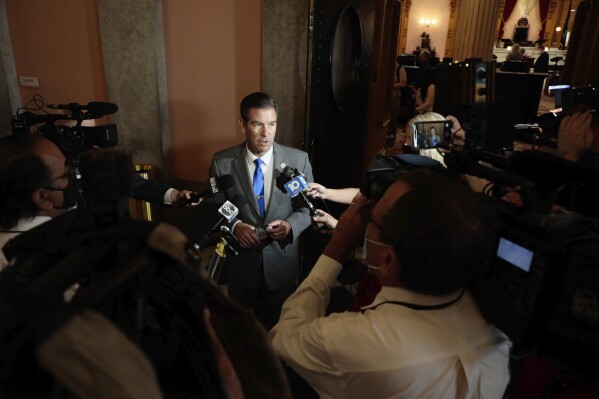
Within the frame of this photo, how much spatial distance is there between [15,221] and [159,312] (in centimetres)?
82

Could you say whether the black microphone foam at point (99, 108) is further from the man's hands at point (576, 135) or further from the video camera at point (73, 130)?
the man's hands at point (576, 135)

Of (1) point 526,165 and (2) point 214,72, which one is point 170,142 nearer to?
(2) point 214,72

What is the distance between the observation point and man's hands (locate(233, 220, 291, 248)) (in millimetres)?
2059

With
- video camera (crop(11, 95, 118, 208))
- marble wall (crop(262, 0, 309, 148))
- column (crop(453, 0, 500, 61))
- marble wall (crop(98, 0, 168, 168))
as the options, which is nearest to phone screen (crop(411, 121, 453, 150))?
video camera (crop(11, 95, 118, 208))

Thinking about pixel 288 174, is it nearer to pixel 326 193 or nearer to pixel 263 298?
pixel 326 193

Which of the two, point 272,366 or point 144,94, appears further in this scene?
point 144,94

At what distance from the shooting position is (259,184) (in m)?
2.24

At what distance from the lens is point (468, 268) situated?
93 centimetres

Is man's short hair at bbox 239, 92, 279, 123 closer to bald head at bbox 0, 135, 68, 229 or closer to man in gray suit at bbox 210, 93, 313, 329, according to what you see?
man in gray suit at bbox 210, 93, 313, 329

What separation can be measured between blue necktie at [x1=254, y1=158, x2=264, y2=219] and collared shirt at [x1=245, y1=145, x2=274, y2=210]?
2 cm

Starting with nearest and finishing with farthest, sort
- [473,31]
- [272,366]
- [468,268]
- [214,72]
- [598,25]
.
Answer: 1. [272,366]
2. [468,268]
3. [214,72]
4. [598,25]
5. [473,31]

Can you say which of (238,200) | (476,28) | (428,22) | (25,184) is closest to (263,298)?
(238,200)

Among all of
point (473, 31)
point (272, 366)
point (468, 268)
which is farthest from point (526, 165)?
point (473, 31)

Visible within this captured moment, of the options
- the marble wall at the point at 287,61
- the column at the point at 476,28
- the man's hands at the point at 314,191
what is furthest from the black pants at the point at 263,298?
the column at the point at 476,28
